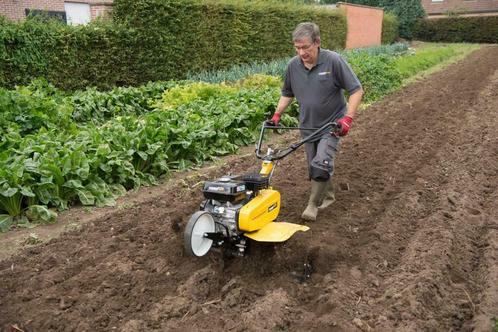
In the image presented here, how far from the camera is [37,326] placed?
345 cm

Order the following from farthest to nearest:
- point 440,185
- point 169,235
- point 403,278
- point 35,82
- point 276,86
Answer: point 276,86 → point 35,82 → point 440,185 → point 169,235 → point 403,278

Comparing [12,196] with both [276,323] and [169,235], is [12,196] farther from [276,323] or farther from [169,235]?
[276,323]

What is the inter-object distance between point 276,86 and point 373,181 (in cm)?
589

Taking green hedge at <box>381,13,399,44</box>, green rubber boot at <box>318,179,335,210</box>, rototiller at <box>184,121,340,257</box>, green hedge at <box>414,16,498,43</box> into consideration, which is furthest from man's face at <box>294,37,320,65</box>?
green hedge at <box>414,16,498,43</box>

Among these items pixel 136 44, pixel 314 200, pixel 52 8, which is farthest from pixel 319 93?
pixel 52 8

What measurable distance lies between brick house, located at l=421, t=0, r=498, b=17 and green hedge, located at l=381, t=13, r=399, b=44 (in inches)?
475

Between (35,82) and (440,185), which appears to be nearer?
(440,185)

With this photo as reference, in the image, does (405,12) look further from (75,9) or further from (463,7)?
(75,9)

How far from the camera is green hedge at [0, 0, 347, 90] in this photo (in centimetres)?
1067

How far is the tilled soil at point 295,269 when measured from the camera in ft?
11.6

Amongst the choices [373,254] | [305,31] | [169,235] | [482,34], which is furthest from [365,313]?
[482,34]

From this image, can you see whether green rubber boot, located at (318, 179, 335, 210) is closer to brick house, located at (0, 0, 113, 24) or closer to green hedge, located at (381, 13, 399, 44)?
brick house, located at (0, 0, 113, 24)

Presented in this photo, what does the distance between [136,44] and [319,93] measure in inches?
355

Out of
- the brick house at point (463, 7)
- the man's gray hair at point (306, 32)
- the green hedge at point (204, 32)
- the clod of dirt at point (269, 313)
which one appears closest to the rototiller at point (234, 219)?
the clod of dirt at point (269, 313)
